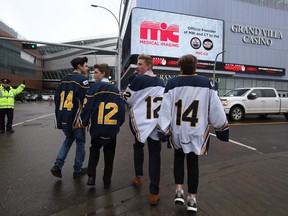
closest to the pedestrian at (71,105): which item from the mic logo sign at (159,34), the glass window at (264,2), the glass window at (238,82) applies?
the mic logo sign at (159,34)

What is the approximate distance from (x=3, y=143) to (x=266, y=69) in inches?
1759

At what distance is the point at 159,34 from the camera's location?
3541 cm

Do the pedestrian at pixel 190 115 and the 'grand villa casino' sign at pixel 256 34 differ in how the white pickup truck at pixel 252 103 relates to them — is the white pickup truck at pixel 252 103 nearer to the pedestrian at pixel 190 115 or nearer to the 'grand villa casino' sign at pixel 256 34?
the pedestrian at pixel 190 115

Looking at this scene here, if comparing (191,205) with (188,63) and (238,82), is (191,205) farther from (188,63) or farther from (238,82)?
(238,82)

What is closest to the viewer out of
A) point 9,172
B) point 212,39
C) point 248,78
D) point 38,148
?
point 9,172

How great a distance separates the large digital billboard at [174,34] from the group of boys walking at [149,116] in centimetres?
3084

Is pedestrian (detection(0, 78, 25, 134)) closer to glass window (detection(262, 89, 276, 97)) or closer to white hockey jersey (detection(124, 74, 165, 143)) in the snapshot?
white hockey jersey (detection(124, 74, 165, 143))

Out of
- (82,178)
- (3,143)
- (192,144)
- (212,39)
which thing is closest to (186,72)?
(192,144)

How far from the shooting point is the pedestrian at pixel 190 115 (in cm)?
311

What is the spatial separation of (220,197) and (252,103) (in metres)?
10.8

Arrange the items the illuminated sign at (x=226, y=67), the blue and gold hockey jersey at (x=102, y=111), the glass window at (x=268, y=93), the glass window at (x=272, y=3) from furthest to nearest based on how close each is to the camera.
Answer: the glass window at (x=272, y=3)
the illuminated sign at (x=226, y=67)
the glass window at (x=268, y=93)
the blue and gold hockey jersey at (x=102, y=111)

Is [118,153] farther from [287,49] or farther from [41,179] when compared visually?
[287,49]

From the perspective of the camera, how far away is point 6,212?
308cm

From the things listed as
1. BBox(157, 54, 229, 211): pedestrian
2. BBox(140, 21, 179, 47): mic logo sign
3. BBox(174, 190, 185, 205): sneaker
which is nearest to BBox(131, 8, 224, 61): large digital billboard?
BBox(140, 21, 179, 47): mic logo sign
